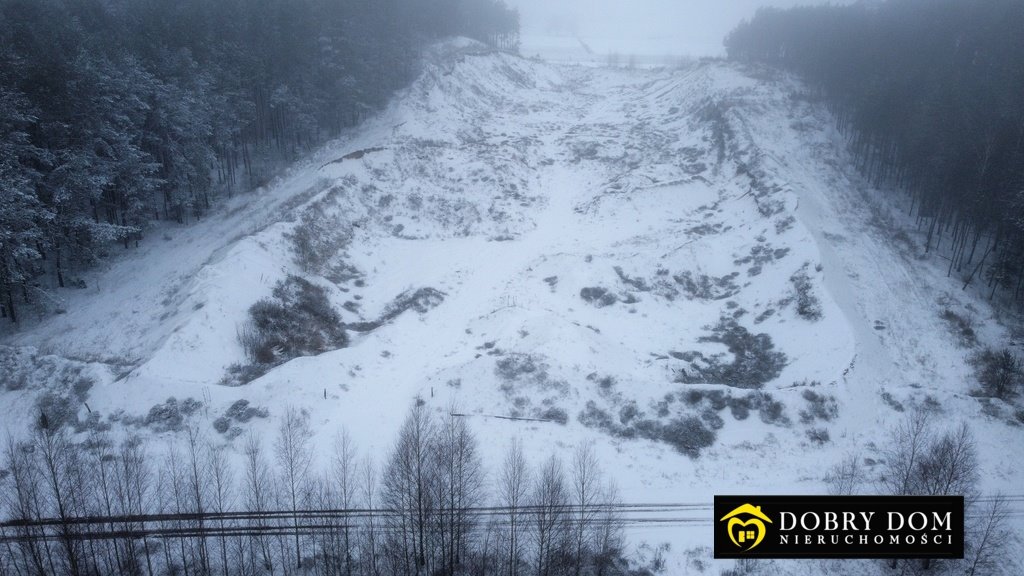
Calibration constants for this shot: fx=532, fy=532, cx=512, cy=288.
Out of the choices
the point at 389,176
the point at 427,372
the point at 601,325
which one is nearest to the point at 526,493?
the point at 427,372

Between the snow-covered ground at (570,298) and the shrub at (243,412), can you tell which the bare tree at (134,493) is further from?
the snow-covered ground at (570,298)

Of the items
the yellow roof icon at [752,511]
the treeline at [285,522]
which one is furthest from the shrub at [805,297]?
the treeline at [285,522]

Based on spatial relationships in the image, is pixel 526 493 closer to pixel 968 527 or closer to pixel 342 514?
pixel 342 514

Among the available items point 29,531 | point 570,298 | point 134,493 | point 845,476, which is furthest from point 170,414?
point 845,476

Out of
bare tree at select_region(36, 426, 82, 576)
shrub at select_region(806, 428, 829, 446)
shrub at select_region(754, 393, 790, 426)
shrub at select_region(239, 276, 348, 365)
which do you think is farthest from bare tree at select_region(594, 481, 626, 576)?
shrub at select_region(239, 276, 348, 365)

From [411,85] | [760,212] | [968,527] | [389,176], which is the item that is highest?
[411,85]

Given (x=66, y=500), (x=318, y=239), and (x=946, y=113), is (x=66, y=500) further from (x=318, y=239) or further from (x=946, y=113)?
(x=946, y=113)
